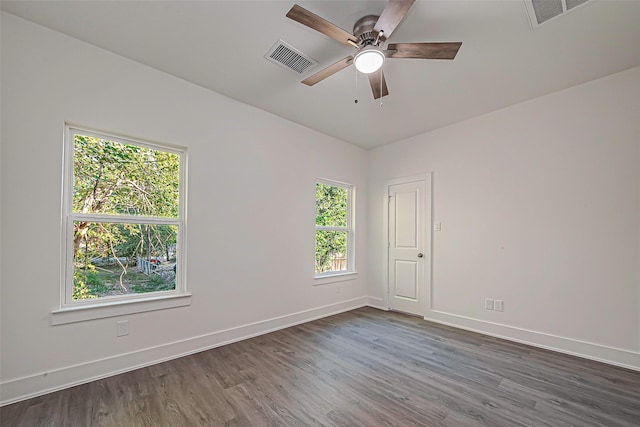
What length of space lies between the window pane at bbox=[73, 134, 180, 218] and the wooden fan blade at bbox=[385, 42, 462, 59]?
90.8 inches

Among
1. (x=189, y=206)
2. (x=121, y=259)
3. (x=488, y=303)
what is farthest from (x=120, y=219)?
(x=488, y=303)

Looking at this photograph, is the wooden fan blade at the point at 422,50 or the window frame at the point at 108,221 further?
the window frame at the point at 108,221

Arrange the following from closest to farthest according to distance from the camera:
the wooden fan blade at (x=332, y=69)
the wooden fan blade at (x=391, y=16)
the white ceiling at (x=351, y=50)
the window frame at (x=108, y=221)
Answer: the wooden fan blade at (x=391, y=16), the white ceiling at (x=351, y=50), the wooden fan blade at (x=332, y=69), the window frame at (x=108, y=221)

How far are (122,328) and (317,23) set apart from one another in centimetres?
290

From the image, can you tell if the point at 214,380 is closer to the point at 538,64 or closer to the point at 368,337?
the point at 368,337

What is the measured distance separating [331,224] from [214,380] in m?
2.74

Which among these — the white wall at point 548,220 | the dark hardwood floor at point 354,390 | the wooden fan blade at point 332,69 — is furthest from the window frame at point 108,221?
the white wall at point 548,220

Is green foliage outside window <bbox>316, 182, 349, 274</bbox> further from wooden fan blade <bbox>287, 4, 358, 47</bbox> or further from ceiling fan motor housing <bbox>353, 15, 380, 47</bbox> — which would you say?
wooden fan blade <bbox>287, 4, 358, 47</bbox>

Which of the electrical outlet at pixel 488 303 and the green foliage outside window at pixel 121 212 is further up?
the green foliage outside window at pixel 121 212

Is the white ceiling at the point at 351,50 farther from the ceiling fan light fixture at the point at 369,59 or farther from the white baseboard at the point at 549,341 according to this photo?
the white baseboard at the point at 549,341

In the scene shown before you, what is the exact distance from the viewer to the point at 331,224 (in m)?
4.55

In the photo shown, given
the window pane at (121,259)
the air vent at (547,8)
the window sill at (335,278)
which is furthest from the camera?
the window sill at (335,278)

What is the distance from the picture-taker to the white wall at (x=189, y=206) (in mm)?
2084

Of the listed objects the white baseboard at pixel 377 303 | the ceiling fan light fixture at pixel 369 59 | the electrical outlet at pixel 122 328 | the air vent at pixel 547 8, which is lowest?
the white baseboard at pixel 377 303
